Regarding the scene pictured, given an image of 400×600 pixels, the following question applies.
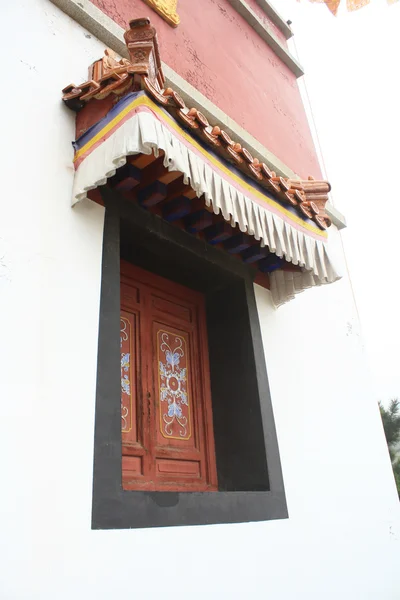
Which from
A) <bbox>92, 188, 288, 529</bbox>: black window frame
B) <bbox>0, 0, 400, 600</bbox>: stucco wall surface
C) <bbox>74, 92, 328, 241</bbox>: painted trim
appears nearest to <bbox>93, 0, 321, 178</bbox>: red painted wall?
<bbox>0, 0, 400, 600</bbox>: stucco wall surface

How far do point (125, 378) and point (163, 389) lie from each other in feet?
0.99

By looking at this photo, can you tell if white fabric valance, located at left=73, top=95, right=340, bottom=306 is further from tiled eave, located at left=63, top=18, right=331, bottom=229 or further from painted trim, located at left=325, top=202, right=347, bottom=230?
painted trim, located at left=325, top=202, right=347, bottom=230

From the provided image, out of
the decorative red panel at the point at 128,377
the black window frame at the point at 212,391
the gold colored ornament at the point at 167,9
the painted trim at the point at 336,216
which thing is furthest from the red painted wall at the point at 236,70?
the decorative red panel at the point at 128,377

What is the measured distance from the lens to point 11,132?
2.18 meters

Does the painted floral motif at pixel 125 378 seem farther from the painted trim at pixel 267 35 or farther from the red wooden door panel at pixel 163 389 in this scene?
the painted trim at pixel 267 35

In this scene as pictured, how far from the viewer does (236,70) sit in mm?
4547

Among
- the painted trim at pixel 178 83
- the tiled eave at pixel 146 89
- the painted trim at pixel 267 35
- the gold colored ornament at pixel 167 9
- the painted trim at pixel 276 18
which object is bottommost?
the tiled eave at pixel 146 89

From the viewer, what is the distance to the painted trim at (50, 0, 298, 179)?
2.85 metres

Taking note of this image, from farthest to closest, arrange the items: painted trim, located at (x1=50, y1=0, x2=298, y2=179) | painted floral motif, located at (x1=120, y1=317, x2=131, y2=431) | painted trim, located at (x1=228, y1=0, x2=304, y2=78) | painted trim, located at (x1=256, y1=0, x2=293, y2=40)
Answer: painted trim, located at (x1=256, y1=0, x2=293, y2=40) → painted trim, located at (x1=228, y1=0, x2=304, y2=78) → painted trim, located at (x1=50, y1=0, x2=298, y2=179) → painted floral motif, located at (x1=120, y1=317, x2=131, y2=431)

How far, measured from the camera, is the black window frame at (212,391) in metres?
1.99

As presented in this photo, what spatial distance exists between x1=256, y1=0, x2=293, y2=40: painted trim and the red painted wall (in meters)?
0.12

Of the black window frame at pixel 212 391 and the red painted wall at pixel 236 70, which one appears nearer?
the black window frame at pixel 212 391

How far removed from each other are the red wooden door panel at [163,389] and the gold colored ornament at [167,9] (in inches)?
82.8

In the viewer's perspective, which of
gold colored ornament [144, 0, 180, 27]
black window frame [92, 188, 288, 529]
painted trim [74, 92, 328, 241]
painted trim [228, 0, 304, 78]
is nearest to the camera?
black window frame [92, 188, 288, 529]
